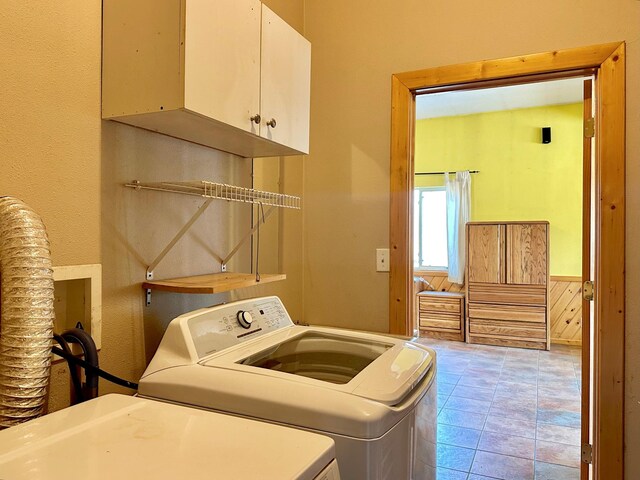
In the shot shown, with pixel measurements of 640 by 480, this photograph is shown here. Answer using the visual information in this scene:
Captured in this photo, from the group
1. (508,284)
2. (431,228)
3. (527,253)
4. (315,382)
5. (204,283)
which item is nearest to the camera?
(315,382)

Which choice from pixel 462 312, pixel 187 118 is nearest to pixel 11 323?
pixel 187 118

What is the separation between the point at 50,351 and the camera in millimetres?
969

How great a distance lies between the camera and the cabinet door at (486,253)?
5.41 m

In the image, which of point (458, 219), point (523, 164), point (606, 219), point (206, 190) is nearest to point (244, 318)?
point (206, 190)

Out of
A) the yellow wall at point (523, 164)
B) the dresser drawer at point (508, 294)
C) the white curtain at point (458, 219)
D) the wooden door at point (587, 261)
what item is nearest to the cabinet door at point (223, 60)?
the wooden door at point (587, 261)

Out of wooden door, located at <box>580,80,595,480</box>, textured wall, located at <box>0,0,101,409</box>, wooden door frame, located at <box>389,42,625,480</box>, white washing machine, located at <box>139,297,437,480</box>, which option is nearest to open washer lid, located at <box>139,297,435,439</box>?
white washing machine, located at <box>139,297,437,480</box>

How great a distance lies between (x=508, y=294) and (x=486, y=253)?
0.56m

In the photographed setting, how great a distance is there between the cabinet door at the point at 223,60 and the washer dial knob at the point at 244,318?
61 centimetres

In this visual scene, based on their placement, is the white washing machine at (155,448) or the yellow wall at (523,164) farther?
the yellow wall at (523,164)

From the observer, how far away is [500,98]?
533cm

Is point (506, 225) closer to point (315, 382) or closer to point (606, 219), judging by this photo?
point (606, 219)

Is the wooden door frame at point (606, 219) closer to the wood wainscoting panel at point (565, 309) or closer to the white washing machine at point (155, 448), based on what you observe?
the white washing machine at point (155, 448)

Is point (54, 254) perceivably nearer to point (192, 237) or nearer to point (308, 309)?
point (192, 237)

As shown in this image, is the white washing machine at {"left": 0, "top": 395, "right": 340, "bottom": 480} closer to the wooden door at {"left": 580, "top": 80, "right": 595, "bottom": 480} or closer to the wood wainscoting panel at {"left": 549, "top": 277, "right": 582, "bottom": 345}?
the wooden door at {"left": 580, "top": 80, "right": 595, "bottom": 480}
